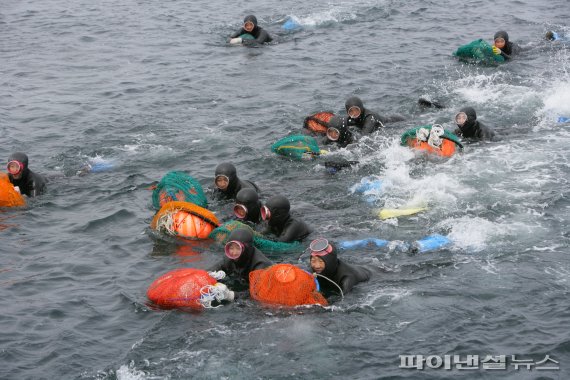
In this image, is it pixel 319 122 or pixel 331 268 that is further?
pixel 319 122

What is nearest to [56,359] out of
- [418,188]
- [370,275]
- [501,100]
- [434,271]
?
[370,275]

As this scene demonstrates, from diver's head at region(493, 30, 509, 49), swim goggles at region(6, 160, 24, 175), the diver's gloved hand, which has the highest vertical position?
diver's head at region(493, 30, 509, 49)

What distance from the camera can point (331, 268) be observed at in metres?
9.08

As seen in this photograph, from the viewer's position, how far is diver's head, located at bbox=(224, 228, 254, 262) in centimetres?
936

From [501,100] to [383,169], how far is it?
499 cm

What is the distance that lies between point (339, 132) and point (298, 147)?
953mm

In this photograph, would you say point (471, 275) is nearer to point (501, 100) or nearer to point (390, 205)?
point (390, 205)

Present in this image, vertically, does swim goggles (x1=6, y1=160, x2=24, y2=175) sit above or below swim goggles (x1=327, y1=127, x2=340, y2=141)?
above

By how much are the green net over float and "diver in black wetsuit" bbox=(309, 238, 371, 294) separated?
15.0 feet

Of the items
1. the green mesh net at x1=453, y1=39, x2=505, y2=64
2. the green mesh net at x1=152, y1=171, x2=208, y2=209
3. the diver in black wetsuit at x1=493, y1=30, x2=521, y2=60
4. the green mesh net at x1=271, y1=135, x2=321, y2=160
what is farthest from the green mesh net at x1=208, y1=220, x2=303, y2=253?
the diver in black wetsuit at x1=493, y1=30, x2=521, y2=60

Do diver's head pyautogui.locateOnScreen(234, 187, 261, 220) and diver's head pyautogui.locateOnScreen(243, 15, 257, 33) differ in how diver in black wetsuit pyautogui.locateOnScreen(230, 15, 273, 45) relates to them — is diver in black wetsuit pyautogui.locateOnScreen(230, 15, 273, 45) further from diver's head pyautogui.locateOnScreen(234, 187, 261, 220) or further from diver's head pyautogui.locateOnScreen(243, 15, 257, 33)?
diver's head pyautogui.locateOnScreen(234, 187, 261, 220)

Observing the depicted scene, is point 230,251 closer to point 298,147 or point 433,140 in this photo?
point 298,147

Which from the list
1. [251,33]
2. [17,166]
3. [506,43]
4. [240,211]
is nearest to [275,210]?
[240,211]

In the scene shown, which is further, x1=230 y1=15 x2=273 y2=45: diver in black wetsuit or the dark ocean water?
x1=230 y1=15 x2=273 y2=45: diver in black wetsuit
